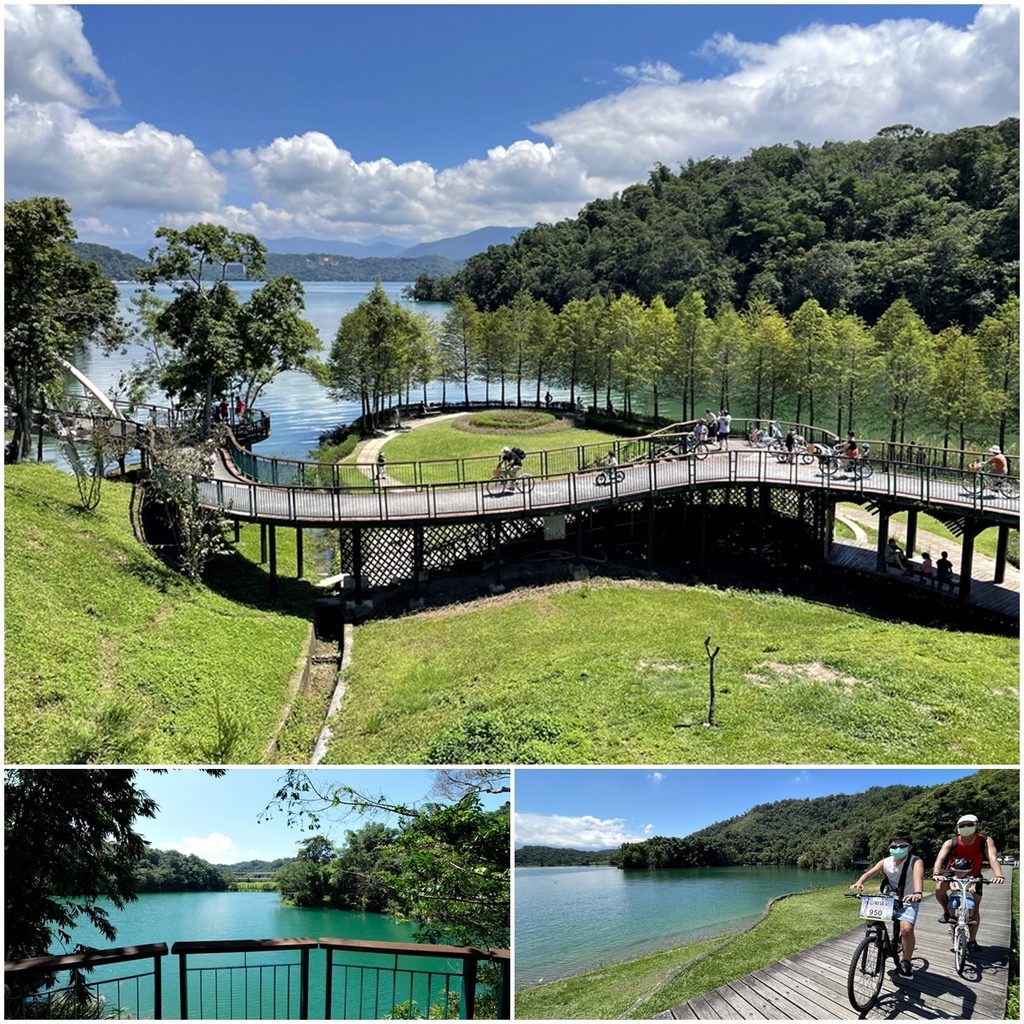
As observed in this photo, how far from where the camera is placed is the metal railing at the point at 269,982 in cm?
566

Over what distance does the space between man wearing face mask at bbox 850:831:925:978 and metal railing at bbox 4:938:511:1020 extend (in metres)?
3.07

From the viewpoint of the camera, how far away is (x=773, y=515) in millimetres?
23062

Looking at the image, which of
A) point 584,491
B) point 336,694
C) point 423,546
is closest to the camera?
point 336,694

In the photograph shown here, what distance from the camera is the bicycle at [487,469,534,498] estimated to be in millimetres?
19266

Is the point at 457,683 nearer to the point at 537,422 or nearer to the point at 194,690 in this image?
the point at 194,690

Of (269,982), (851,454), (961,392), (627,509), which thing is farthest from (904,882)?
(961,392)

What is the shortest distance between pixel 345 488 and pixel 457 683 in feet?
22.1

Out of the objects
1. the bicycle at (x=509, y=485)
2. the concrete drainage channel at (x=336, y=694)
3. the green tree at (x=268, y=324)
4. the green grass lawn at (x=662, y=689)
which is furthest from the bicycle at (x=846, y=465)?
the green tree at (x=268, y=324)

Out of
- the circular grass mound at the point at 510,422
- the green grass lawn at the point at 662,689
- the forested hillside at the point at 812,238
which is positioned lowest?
the green grass lawn at the point at 662,689

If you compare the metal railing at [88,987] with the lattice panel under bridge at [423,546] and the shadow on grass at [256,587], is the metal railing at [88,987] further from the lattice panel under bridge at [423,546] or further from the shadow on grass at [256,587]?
the lattice panel under bridge at [423,546]

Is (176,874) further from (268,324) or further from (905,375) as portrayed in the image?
(905,375)

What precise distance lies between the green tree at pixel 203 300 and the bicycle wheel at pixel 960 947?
2433 cm

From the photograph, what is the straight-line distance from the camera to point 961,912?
603cm

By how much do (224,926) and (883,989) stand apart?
6051 millimetres
